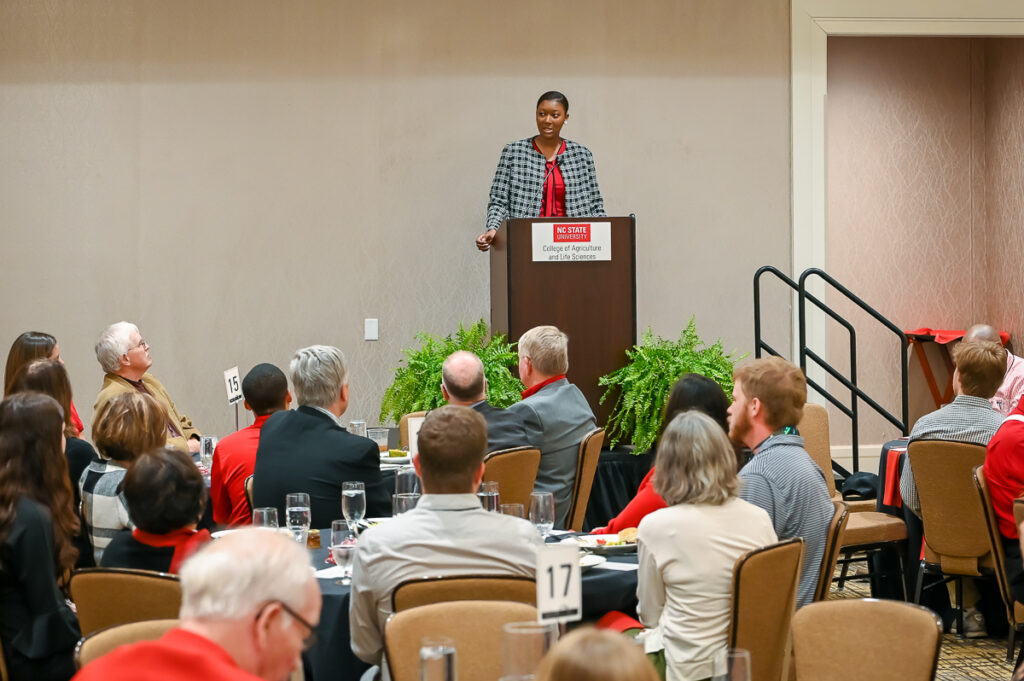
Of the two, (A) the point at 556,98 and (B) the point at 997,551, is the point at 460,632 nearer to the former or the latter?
(B) the point at 997,551

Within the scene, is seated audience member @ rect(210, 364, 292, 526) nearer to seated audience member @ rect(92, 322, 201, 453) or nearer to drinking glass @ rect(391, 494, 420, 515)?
drinking glass @ rect(391, 494, 420, 515)

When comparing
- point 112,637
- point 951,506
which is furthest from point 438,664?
point 951,506

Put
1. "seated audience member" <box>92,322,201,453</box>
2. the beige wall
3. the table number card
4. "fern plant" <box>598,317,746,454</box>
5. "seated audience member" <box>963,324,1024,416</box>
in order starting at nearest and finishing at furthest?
the table number card < "seated audience member" <box>92,322,201,453</box> < "fern plant" <box>598,317,746,454</box> < "seated audience member" <box>963,324,1024,416</box> < the beige wall

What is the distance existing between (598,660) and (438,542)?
149 cm

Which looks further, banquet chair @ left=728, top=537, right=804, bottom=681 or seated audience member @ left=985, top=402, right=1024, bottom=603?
seated audience member @ left=985, top=402, right=1024, bottom=603

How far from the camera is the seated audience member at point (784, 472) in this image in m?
3.44

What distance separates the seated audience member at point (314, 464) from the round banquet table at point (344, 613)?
84 centimetres

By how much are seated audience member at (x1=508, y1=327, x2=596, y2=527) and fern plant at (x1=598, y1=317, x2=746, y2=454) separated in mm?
1033

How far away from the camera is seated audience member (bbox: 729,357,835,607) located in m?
3.44

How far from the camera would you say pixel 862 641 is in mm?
2586

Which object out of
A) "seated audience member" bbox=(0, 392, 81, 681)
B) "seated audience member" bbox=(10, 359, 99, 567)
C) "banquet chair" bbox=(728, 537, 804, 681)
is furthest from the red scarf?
"banquet chair" bbox=(728, 537, 804, 681)

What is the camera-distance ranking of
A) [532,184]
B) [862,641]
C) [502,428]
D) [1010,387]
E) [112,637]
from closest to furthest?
[112,637] → [862,641] → [502,428] → [532,184] → [1010,387]

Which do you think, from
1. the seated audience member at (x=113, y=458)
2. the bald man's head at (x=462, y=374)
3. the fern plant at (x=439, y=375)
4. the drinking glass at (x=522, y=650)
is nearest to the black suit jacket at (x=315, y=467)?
the seated audience member at (x=113, y=458)

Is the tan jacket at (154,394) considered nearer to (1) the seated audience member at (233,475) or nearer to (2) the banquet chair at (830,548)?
(1) the seated audience member at (233,475)
